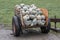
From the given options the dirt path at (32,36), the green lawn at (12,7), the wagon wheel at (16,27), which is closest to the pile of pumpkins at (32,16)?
the wagon wheel at (16,27)

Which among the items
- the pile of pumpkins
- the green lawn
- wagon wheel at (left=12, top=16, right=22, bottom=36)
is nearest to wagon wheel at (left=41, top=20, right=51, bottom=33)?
the pile of pumpkins

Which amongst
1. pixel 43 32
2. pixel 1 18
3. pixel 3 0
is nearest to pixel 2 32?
pixel 43 32

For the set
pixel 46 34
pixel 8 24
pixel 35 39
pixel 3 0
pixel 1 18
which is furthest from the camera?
pixel 3 0

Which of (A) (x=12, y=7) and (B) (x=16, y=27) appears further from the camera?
(A) (x=12, y=7)

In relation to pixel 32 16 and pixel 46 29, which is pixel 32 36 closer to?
pixel 46 29

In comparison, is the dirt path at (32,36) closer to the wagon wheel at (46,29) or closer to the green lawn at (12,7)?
the wagon wheel at (46,29)

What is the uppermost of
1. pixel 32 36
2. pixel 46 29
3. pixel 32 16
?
pixel 32 16

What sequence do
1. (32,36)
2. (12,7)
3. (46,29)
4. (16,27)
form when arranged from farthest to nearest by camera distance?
(12,7), (46,29), (32,36), (16,27)

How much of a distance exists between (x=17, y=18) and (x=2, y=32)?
36.2 inches

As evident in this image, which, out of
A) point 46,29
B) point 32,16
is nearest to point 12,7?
point 46,29

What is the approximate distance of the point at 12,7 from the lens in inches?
539

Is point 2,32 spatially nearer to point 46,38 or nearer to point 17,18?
point 17,18

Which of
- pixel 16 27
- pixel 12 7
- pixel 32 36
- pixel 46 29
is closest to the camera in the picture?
pixel 16 27

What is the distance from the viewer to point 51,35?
344 inches
